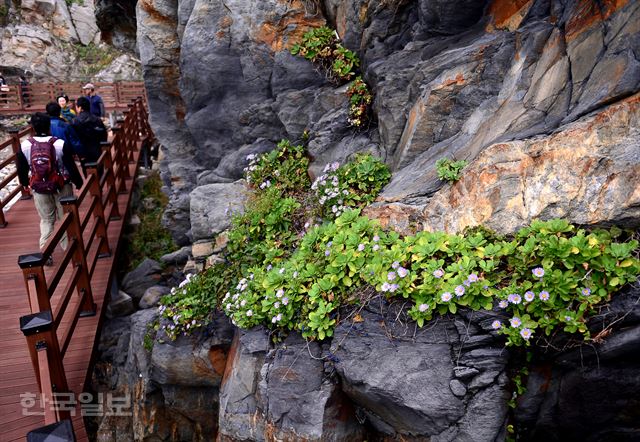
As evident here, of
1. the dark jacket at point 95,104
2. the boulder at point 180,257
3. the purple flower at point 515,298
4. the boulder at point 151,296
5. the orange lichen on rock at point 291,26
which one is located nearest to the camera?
the purple flower at point 515,298

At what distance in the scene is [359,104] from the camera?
6.16 m

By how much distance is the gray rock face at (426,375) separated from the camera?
11.0 feet

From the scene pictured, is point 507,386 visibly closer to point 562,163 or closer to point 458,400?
point 458,400

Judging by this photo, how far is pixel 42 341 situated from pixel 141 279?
3917 mm

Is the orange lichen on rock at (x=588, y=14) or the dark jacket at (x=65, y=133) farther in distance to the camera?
the dark jacket at (x=65, y=133)

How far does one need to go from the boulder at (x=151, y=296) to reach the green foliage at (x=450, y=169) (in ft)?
16.4

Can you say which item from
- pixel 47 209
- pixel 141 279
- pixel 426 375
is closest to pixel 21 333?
pixel 47 209

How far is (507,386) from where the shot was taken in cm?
338

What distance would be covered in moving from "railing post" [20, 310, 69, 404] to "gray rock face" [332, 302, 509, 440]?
8.34ft

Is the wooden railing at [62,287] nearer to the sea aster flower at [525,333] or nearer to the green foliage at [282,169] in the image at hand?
the green foliage at [282,169]

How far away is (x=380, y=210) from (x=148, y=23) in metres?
6.29

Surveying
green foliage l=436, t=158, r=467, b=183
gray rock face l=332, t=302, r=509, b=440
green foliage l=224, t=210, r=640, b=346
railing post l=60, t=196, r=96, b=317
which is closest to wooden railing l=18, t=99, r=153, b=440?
railing post l=60, t=196, r=96, b=317

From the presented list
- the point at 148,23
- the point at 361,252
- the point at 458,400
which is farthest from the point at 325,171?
the point at 148,23

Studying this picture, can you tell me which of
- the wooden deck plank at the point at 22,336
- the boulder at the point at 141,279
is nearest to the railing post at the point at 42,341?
the wooden deck plank at the point at 22,336
